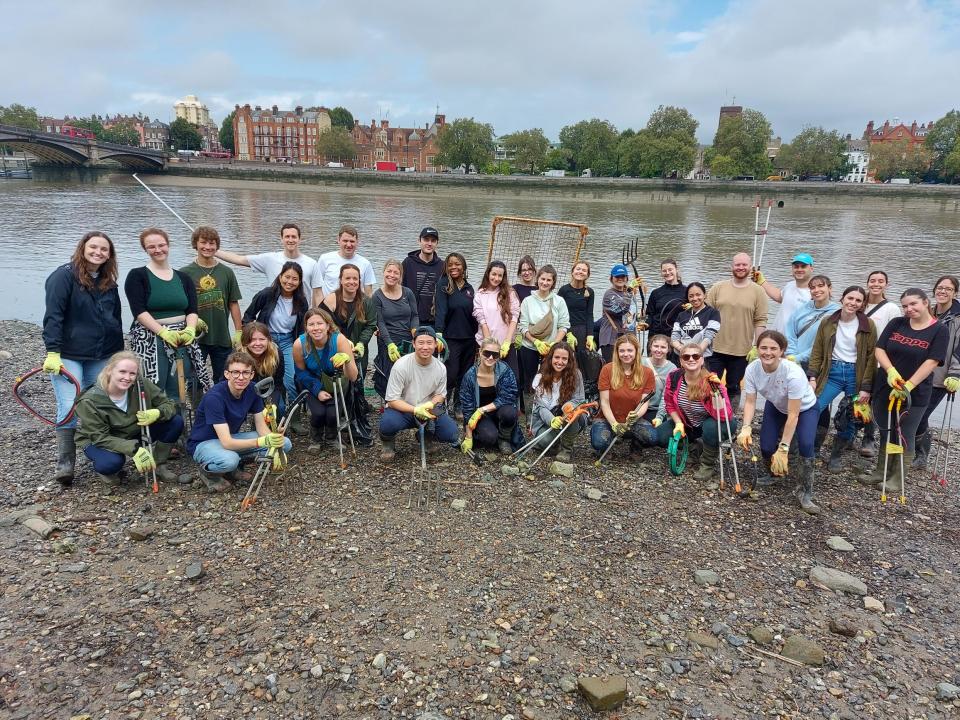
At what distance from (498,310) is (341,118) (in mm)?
152157

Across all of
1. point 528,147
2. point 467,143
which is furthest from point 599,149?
point 467,143

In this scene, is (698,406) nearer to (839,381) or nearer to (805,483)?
(805,483)

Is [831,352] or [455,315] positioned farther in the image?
[455,315]

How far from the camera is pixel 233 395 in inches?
219

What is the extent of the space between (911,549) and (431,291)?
5.46 meters

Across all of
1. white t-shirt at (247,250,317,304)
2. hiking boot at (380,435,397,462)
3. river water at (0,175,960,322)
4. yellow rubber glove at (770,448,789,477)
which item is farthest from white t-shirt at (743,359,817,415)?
river water at (0,175,960,322)

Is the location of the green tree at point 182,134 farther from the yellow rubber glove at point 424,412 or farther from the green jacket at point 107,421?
the yellow rubber glove at point 424,412

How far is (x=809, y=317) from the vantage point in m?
6.79

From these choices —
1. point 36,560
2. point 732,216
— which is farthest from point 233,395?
point 732,216

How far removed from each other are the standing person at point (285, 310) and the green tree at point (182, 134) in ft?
459

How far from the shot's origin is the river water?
68.1 feet

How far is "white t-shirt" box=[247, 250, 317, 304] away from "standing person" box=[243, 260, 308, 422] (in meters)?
0.30

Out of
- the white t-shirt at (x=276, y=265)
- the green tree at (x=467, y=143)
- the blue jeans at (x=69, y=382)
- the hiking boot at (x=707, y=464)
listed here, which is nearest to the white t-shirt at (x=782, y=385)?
the hiking boot at (x=707, y=464)

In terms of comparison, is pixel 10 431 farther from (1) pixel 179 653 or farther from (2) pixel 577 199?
(2) pixel 577 199
